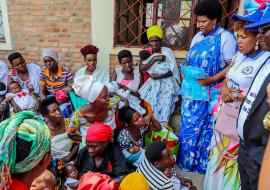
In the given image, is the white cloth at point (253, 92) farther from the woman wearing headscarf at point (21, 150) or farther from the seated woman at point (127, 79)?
the seated woman at point (127, 79)

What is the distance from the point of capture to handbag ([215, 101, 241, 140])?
86.4 inches

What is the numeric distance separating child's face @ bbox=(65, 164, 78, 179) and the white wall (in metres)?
1.97

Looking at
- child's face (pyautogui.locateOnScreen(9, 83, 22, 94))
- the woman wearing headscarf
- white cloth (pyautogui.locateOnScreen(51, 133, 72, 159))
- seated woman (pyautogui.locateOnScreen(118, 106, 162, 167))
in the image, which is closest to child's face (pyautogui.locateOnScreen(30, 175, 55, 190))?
the woman wearing headscarf

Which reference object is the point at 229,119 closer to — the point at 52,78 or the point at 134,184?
the point at 134,184

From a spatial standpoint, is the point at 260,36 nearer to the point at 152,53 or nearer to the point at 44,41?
the point at 152,53

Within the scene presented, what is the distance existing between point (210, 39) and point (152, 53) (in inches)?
41.4

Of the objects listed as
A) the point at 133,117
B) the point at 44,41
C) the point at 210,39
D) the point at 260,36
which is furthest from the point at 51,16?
the point at 260,36

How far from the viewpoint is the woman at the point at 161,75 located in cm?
358

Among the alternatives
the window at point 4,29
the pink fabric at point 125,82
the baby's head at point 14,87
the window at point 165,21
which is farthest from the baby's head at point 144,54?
the window at point 4,29

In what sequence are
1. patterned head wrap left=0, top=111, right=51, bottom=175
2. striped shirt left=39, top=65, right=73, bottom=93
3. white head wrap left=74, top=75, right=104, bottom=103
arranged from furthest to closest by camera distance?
striped shirt left=39, top=65, right=73, bottom=93, white head wrap left=74, top=75, right=104, bottom=103, patterned head wrap left=0, top=111, right=51, bottom=175

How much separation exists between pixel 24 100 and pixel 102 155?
6.62 feet

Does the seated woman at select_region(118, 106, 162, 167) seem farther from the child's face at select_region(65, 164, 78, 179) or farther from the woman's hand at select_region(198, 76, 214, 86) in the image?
the woman's hand at select_region(198, 76, 214, 86)

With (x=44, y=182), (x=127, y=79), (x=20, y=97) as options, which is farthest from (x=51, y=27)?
(x=44, y=182)

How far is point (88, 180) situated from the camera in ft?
5.96
